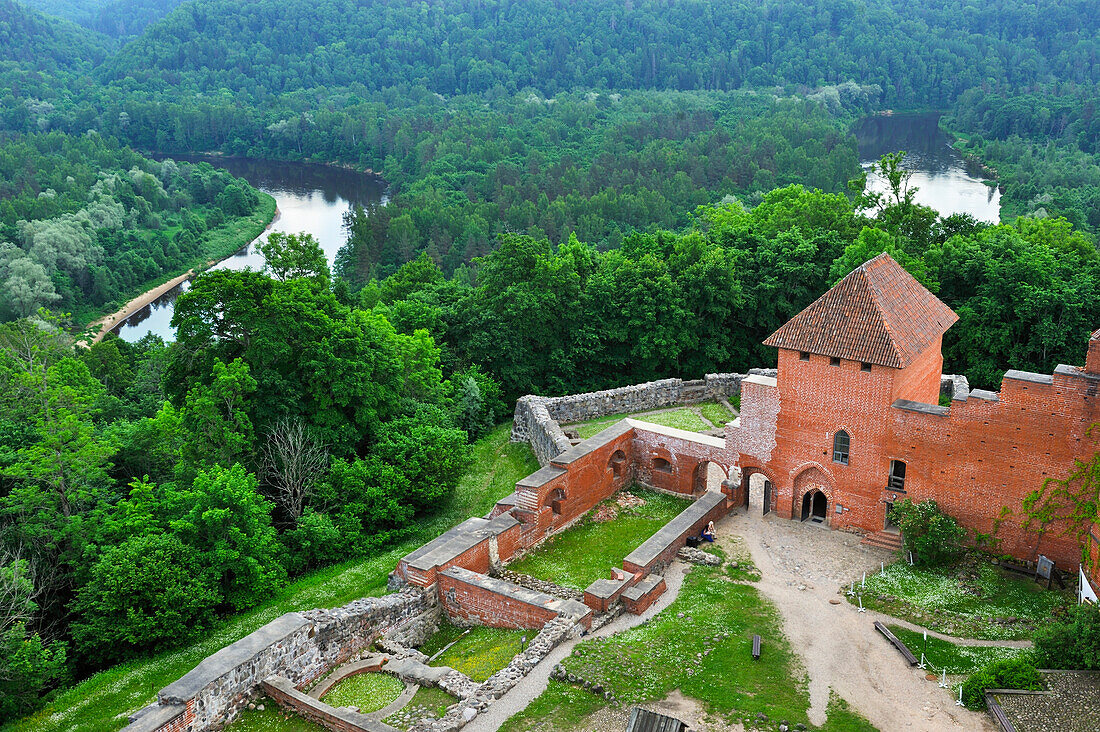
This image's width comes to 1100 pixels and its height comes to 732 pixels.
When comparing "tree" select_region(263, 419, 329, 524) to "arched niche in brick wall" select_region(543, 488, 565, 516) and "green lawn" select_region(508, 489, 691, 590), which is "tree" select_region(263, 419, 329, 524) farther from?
"green lawn" select_region(508, 489, 691, 590)

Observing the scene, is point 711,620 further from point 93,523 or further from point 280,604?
point 93,523

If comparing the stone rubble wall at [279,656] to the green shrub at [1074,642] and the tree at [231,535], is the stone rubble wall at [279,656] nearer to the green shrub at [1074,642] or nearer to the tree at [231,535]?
the tree at [231,535]

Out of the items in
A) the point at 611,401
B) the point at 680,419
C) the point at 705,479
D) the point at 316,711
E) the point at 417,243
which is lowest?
the point at 316,711

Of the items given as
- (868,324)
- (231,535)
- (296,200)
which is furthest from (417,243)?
(868,324)

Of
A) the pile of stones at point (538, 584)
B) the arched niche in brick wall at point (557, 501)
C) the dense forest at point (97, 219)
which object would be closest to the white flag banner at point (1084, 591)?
the pile of stones at point (538, 584)

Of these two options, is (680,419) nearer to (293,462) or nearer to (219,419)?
(293,462)

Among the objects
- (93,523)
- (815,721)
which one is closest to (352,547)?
(93,523)

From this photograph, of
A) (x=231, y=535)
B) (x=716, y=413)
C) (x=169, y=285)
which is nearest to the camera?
(x=231, y=535)
